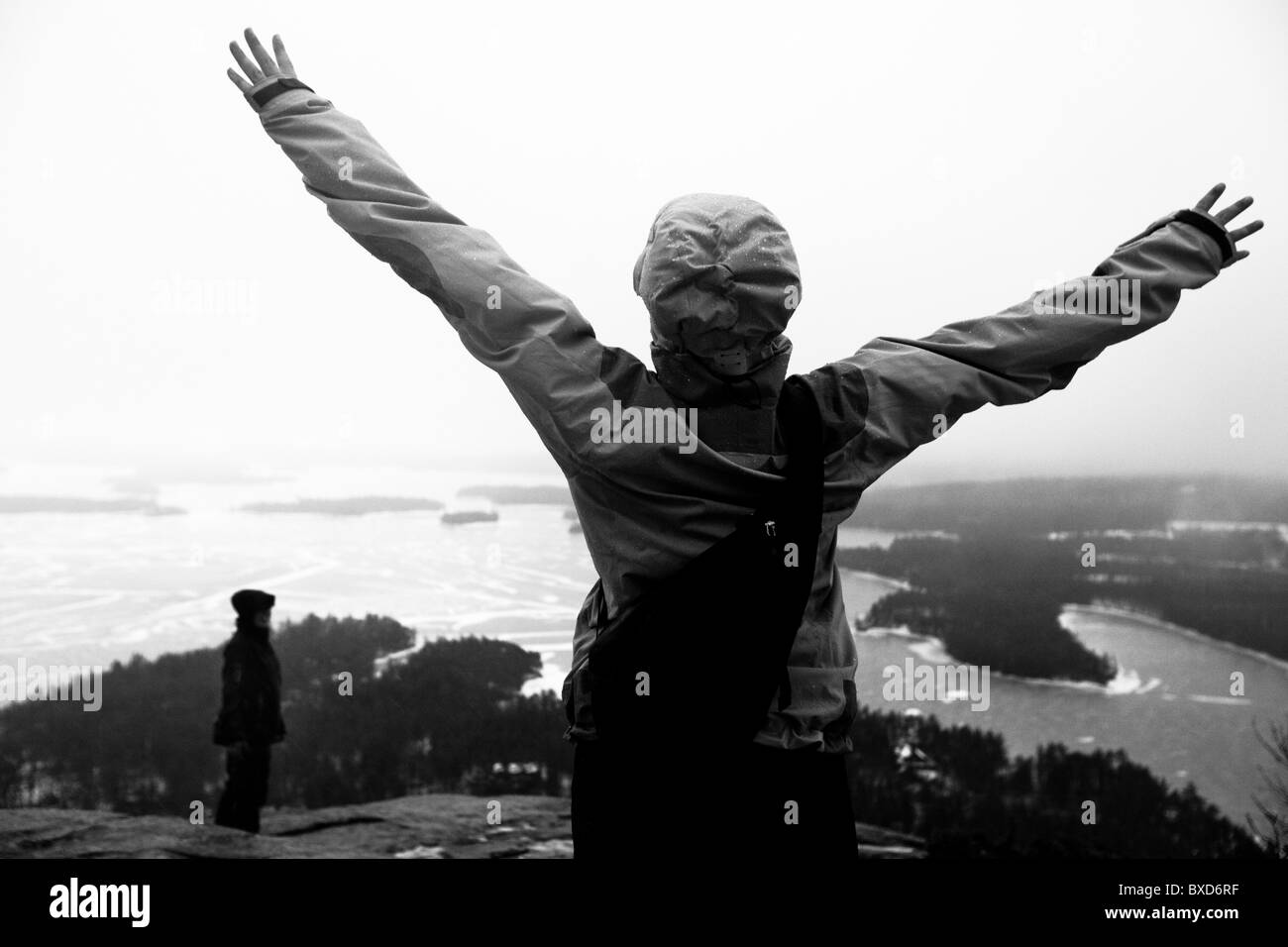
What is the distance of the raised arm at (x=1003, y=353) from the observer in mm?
1495

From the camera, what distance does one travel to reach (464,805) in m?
4.12

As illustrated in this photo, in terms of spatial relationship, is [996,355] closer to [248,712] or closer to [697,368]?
[697,368]

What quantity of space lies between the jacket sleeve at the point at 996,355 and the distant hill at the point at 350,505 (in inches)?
155

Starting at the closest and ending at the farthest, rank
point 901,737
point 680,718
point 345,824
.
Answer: point 680,718 < point 345,824 < point 901,737

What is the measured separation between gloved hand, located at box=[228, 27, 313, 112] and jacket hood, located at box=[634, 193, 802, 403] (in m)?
0.63

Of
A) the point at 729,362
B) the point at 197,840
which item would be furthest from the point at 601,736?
the point at 197,840

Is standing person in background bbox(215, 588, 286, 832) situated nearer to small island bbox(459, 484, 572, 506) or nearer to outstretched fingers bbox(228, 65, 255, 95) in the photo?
small island bbox(459, 484, 572, 506)

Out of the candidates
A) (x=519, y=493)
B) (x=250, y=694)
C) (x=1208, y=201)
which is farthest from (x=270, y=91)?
(x=519, y=493)

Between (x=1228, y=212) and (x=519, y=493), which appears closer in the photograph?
(x=1228, y=212)

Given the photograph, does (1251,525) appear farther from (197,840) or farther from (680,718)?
(197,840)

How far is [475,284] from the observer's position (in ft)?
4.62

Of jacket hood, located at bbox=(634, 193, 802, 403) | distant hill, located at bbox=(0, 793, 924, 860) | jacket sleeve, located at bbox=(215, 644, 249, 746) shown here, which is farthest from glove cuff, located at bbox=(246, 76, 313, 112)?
jacket sleeve, located at bbox=(215, 644, 249, 746)

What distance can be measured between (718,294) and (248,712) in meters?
3.48
